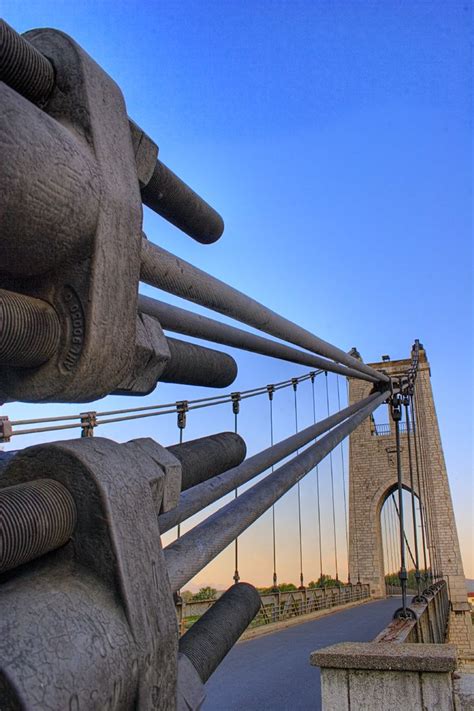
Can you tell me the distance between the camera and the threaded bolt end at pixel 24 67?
554 mm

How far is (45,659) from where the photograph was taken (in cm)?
44

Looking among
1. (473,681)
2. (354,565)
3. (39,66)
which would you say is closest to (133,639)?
(39,66)

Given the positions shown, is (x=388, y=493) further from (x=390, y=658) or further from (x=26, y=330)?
(x=26, y=330)

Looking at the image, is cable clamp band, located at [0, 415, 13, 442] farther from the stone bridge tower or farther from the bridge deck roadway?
the stone bridge tower

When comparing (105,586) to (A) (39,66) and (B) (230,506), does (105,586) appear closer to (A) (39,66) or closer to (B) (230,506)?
(A) (39,66)

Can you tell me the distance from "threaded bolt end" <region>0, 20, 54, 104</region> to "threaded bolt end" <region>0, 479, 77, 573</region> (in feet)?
1.24

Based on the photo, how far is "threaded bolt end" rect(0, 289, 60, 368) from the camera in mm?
550

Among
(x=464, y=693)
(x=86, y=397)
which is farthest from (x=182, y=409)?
(x=86, y=397)

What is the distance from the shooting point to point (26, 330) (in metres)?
0.57

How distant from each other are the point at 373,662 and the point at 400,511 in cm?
354

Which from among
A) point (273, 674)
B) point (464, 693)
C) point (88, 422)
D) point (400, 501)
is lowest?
point (273, 674)

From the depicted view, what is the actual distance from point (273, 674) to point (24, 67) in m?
6.25

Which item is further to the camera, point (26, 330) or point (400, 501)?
point (400, 501)

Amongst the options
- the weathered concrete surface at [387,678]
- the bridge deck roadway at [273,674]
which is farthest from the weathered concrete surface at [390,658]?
the bridge deck roadway at [273,674]
